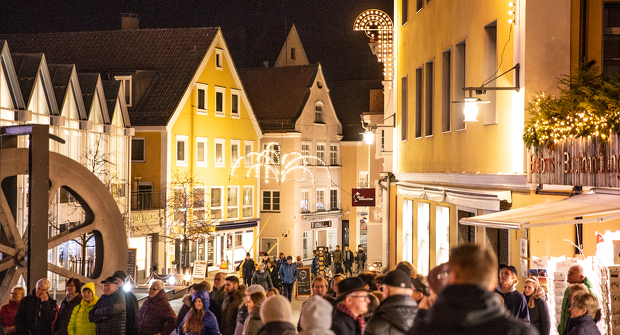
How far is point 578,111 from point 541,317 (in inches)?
128

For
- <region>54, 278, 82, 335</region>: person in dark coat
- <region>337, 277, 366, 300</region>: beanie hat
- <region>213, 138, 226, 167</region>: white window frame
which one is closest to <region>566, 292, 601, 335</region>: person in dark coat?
<region>337, 277, 366, 300</region>: beanie hat

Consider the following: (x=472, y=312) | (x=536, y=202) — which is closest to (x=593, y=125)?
(x=536, y=202)

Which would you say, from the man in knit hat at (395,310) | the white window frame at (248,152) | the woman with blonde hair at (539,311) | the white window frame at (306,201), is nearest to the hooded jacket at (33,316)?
the woman with blonde hair at (539,311)

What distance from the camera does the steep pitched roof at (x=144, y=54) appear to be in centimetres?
4019

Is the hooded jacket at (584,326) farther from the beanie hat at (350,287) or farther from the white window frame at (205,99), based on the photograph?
the white window frame at (205,99)

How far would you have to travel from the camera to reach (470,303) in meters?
3.62

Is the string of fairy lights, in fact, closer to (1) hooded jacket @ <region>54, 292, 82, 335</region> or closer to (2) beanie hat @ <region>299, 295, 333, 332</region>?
(2) beanie hat @ <region>299, 295, 333, 332</region>

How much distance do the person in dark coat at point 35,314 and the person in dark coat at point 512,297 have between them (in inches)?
243

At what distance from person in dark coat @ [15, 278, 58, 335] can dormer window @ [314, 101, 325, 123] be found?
42.4 metres

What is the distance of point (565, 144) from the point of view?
11195 millimetres

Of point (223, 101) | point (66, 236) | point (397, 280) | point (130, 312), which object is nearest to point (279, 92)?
point (223, 101)

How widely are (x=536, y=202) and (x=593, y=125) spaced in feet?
8.79

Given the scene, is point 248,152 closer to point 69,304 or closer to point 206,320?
point 69,304

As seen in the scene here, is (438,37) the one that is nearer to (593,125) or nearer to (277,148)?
(593,125)
